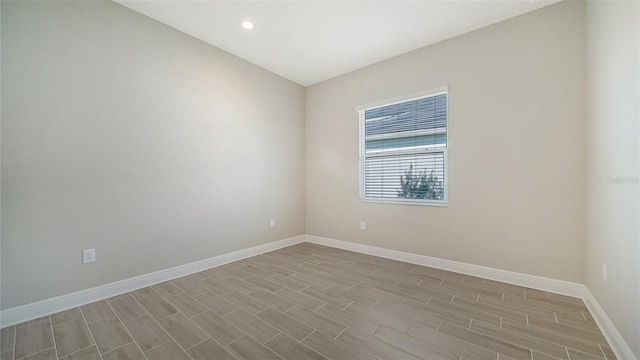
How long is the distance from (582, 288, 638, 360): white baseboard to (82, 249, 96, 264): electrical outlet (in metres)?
3.83

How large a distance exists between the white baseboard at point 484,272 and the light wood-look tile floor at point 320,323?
109 millimetres

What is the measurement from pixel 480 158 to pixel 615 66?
1202 mm

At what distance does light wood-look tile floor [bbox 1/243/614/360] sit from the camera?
1560 millimetres

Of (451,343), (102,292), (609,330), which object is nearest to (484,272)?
(609,330)

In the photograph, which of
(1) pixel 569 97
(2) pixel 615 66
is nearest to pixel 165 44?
(2) pixel 615 66

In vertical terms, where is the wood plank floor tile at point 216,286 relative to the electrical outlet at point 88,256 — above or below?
below

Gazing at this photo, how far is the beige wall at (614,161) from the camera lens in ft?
4.67

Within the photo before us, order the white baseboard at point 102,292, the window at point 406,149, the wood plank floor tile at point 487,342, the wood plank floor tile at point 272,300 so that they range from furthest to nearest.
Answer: the window at point 406,149, the wood plank floor tile at point 272,300, the white baseboard at point 102,292, the wood plank floor tile at point 487,342

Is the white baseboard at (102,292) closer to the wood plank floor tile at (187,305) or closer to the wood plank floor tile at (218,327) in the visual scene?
the wood plank floor tile at (187,305)

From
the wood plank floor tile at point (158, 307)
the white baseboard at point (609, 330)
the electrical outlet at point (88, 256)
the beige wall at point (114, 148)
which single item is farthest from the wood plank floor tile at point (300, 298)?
the white baseboard at point (609, 330)

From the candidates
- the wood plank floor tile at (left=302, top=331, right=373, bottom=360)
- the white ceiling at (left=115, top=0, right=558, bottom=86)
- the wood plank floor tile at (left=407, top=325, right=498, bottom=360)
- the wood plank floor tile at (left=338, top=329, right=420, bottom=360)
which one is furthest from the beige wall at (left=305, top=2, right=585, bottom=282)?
the wood plank floor tile at (left=302, top=331, right=373, bottom=360)

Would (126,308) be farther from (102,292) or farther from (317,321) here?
(317,321)

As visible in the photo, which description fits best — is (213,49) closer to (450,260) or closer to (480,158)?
(480,158)

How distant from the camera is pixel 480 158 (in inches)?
108
